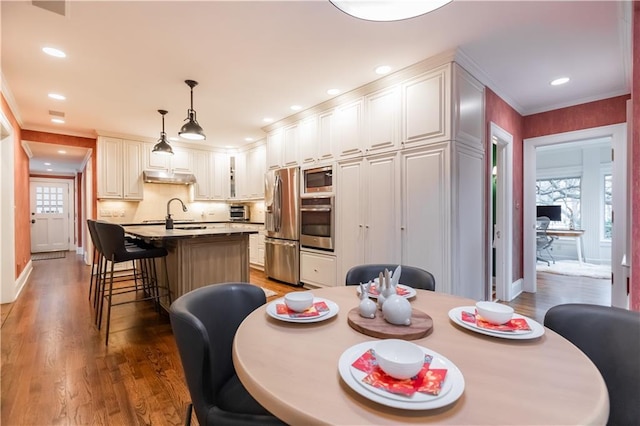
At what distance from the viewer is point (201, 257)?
2.87 m

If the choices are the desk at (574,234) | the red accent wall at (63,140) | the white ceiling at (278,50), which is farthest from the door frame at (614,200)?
the red accent wall at (63,140)

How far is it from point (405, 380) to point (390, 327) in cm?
32

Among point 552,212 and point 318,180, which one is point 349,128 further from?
point 552,212

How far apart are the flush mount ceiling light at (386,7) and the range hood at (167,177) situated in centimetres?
529

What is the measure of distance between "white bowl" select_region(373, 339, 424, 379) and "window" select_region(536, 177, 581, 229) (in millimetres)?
8377

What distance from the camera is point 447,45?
2.45 m

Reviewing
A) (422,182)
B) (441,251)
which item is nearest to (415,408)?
Result: (441,251)

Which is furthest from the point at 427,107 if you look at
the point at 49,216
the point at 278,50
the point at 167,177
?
the point at 49,216

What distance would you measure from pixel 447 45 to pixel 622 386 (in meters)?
2.50

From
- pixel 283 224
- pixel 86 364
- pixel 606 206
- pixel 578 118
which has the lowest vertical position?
pixel 86 364

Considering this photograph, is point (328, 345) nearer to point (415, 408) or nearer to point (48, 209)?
point (415, 408)

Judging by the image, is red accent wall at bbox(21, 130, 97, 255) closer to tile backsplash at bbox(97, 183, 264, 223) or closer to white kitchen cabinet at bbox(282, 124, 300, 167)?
tile backsplash at bbox(97, 183, 264, 223)

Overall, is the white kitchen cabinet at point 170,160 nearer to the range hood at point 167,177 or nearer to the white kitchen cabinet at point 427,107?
the range hood at point 167,177

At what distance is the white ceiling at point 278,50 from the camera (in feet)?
6.59
